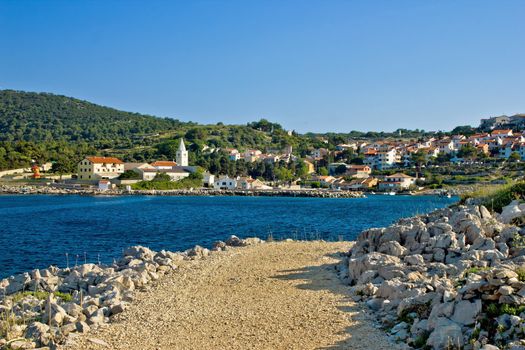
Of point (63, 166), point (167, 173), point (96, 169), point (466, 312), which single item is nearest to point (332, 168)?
point (167, 173)

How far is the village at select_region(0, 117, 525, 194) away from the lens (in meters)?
92.5

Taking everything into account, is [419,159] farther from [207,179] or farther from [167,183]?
[167,183]

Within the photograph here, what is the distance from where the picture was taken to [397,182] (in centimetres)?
9162

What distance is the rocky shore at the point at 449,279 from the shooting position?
8.09m

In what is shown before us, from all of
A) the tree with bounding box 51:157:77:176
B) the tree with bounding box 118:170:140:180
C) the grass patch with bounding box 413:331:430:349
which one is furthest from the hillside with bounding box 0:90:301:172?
the grass patch with bounding box 413:331:430:349

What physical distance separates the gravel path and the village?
76533 millimetres

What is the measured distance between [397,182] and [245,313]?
275 ft

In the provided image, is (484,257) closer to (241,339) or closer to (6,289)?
(241,339)

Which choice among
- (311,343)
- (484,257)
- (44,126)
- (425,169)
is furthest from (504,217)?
(44,126)

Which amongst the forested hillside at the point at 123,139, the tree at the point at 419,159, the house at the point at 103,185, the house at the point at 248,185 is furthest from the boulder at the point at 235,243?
the tree at the point at 419,159

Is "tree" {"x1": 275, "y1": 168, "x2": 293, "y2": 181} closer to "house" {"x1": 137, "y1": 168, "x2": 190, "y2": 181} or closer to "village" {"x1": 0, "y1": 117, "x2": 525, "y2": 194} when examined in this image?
"village" {"x1": 0, "y1": 117, "x2": 525, "y2": 194}

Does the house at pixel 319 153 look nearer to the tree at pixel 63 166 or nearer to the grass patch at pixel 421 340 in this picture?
the tree at pixel 63 166

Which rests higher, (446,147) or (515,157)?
(446,147)

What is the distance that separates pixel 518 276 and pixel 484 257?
136 inches
